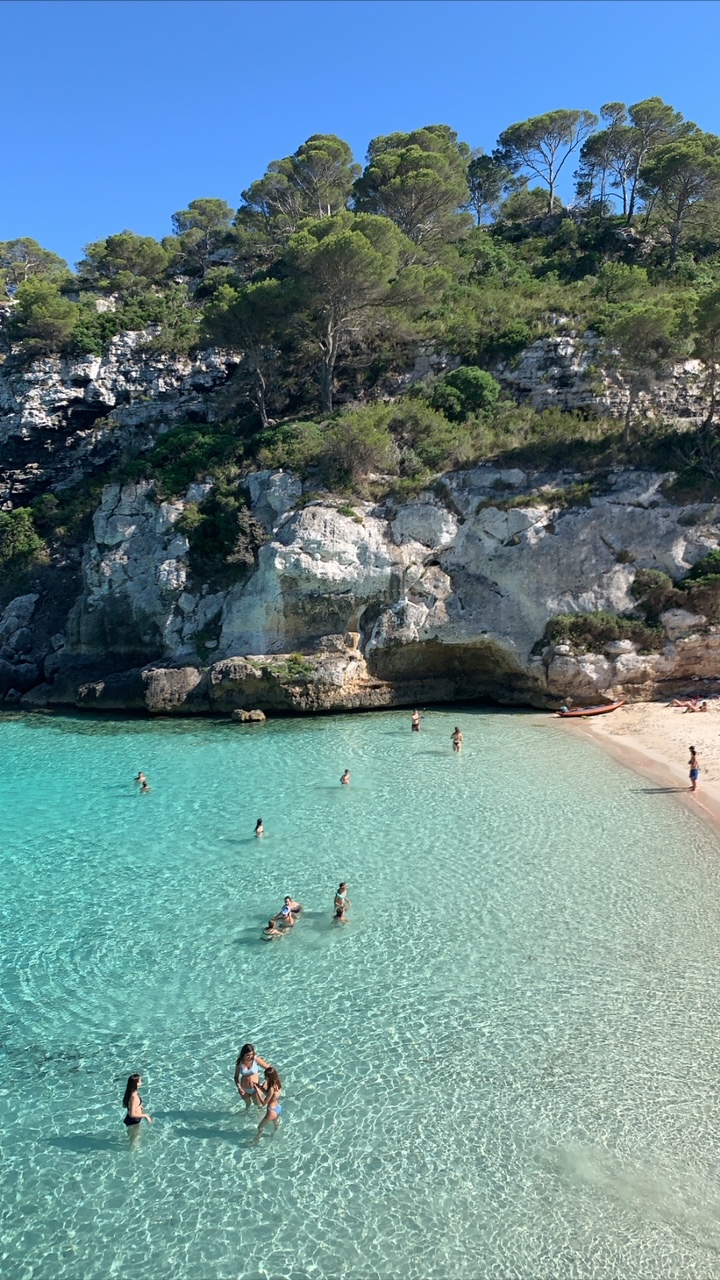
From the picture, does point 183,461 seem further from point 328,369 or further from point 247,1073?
point 247,1073

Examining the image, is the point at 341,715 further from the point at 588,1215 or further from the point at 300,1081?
the point at 588,1215

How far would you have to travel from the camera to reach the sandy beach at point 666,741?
18078 mm

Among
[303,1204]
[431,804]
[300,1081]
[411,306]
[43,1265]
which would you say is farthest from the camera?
[411,306]

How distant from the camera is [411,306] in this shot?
37.7 m

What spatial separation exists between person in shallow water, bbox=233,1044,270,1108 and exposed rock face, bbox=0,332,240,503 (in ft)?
115

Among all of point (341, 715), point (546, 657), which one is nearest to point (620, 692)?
point (546, 657)

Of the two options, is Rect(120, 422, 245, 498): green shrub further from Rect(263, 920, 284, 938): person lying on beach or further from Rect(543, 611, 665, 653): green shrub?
Rect(263, 920, 284, 938): person lying on beach

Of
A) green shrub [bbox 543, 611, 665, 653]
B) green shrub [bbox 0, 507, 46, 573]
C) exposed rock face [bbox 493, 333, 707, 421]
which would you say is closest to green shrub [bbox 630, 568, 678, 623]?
green shrub [bbox 543, 611, 665, 653]

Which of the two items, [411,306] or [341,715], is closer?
[341,715]

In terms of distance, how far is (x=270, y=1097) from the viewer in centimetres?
837

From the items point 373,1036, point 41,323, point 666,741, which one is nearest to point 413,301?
point 41,323

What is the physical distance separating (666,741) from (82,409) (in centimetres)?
3347

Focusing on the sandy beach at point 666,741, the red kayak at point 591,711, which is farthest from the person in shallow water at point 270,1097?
the red kayak at point 591,711

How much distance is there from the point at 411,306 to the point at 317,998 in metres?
35.1
